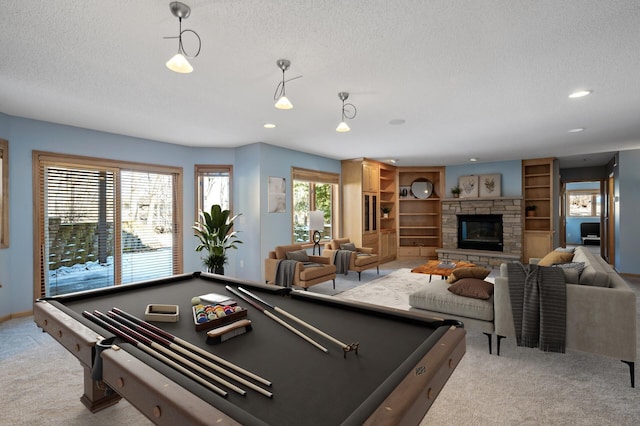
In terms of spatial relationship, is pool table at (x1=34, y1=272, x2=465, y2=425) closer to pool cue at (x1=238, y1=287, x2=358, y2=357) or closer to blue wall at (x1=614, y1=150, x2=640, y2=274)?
pool cue at (x1=238, y1=287, x2=358, y2=357)

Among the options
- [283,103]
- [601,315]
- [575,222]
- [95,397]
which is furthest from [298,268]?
[575,222]

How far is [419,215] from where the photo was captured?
9461 mm

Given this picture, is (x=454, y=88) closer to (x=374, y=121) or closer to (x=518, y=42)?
(x=518, y=42)

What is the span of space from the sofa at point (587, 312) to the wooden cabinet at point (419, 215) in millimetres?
5969

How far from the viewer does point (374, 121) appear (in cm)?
450

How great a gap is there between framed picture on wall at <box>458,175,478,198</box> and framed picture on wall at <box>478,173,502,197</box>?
12 cm

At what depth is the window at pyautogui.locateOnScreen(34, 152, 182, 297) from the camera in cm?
448

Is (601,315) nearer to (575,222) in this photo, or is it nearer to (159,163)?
(159,163)

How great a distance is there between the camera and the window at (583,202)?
1138 centimetres

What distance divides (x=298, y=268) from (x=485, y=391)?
117 inches

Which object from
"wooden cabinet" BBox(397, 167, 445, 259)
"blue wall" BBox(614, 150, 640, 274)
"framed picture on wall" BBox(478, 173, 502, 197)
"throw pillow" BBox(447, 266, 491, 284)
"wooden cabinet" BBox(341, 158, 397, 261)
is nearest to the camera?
"throw pillow" BBox(447, 266, 491, 284)

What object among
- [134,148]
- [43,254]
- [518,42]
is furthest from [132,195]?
[518,42]

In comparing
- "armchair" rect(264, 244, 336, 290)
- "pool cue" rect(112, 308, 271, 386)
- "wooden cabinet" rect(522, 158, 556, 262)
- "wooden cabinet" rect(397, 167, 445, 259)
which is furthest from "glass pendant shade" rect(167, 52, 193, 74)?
"wooden cabinet" rect(522, 158, 556, 262)

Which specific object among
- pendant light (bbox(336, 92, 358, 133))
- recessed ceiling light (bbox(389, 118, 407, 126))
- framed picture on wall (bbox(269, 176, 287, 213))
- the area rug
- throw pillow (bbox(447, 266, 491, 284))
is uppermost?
recessed ceiling light (bbox(389, 118, 407, 126))
